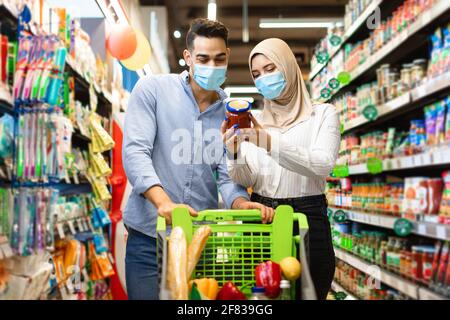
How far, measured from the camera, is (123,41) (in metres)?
3.69

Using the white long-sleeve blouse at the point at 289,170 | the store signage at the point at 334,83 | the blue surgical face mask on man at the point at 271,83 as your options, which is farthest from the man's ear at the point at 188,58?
the store signage at the point at 334,83

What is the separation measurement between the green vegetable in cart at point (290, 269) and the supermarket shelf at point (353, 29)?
8.46 feet

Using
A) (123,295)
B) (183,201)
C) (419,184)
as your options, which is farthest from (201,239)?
(123,295)

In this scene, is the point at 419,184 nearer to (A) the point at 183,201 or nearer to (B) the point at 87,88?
(A) the point at 183,201

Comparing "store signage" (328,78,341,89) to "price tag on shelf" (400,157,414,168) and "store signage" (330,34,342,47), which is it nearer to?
"store signage" (330,34,342,47)

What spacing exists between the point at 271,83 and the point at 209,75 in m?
0.23

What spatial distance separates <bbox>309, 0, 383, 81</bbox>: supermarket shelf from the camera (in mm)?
3554

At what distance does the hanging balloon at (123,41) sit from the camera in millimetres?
3688

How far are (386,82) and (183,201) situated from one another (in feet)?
6.89

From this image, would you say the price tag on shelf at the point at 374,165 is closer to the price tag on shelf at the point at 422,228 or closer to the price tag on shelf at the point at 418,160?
the price tag on shelf at the point at 418,160

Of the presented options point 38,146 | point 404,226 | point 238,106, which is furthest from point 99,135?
point 238,106

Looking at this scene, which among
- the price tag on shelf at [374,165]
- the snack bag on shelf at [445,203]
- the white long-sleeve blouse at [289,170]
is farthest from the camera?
the price tag on shelf at [374,165]

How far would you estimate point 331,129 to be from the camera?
179 cm

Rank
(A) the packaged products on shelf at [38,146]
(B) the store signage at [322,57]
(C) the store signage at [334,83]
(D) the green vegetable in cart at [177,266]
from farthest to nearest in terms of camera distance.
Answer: (B) the store signage at [322,57] → (C) the store signage at [334,83] → (A) the packaged products on shelf at [38,146] → (D) the green vegetable in cart at [177,266]
